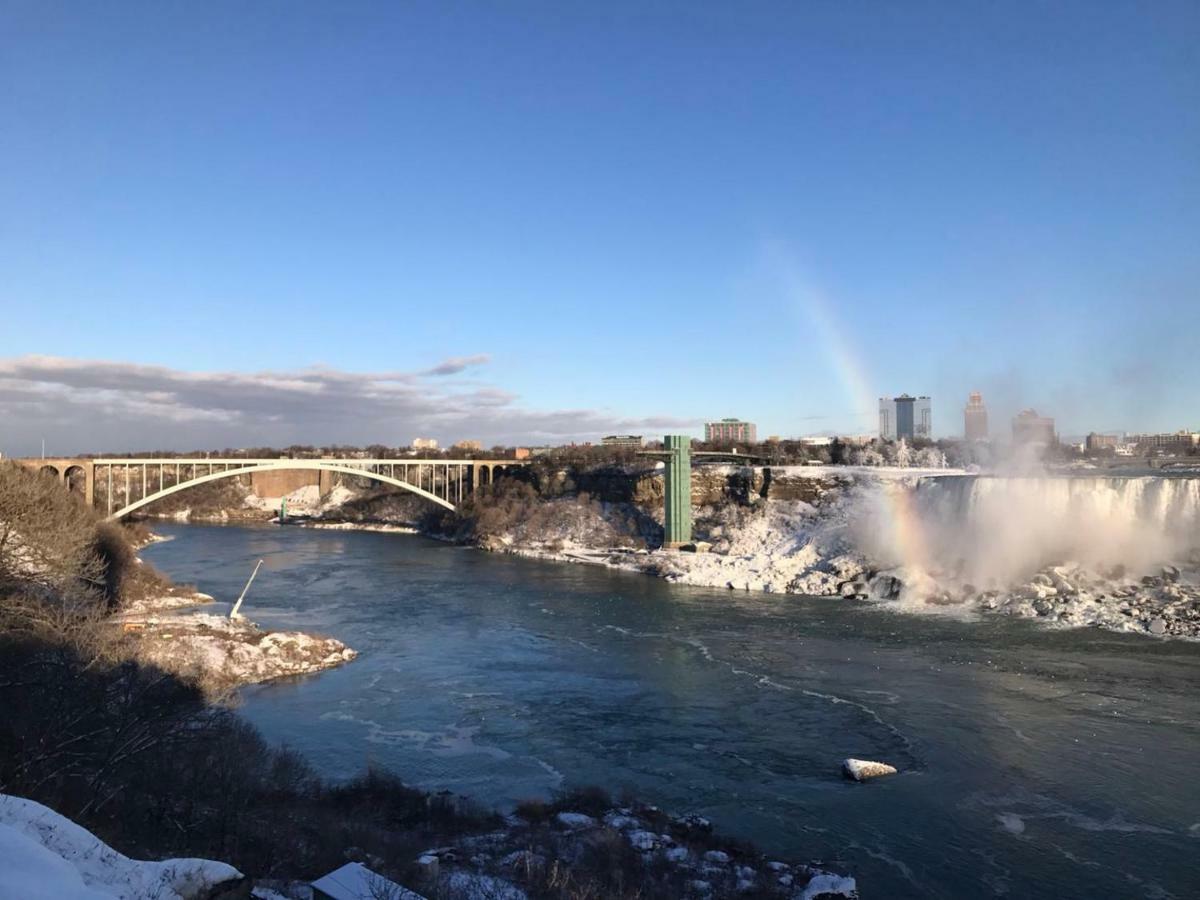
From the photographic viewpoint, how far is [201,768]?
7.86 metres

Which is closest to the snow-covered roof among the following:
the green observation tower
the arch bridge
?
the arch bridge

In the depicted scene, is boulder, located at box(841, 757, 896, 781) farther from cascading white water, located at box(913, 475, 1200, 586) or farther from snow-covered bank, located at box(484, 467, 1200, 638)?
cascading white water, located at box(913, 475, 1200, 586)

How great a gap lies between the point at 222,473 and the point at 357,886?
33.1 meters

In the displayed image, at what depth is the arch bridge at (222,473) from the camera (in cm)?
3381

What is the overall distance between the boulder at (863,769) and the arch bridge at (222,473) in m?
25.4

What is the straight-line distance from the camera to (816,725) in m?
11.0

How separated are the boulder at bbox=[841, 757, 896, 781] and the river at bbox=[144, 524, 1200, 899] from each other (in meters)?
0.14

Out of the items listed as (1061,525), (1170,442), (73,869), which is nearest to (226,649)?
(73,869)

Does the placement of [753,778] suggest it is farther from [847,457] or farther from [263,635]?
[847,457]

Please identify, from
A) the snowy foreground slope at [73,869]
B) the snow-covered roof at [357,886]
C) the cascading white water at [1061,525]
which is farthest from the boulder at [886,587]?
the snowy foreground slope at [73,869]

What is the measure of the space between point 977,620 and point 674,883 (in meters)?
14.5

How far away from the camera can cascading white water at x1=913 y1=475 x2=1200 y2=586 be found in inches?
820

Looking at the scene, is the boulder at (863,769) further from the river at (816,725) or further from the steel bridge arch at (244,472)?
the steel bridge arch at (244,472)

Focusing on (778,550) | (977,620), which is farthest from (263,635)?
(778,550)
